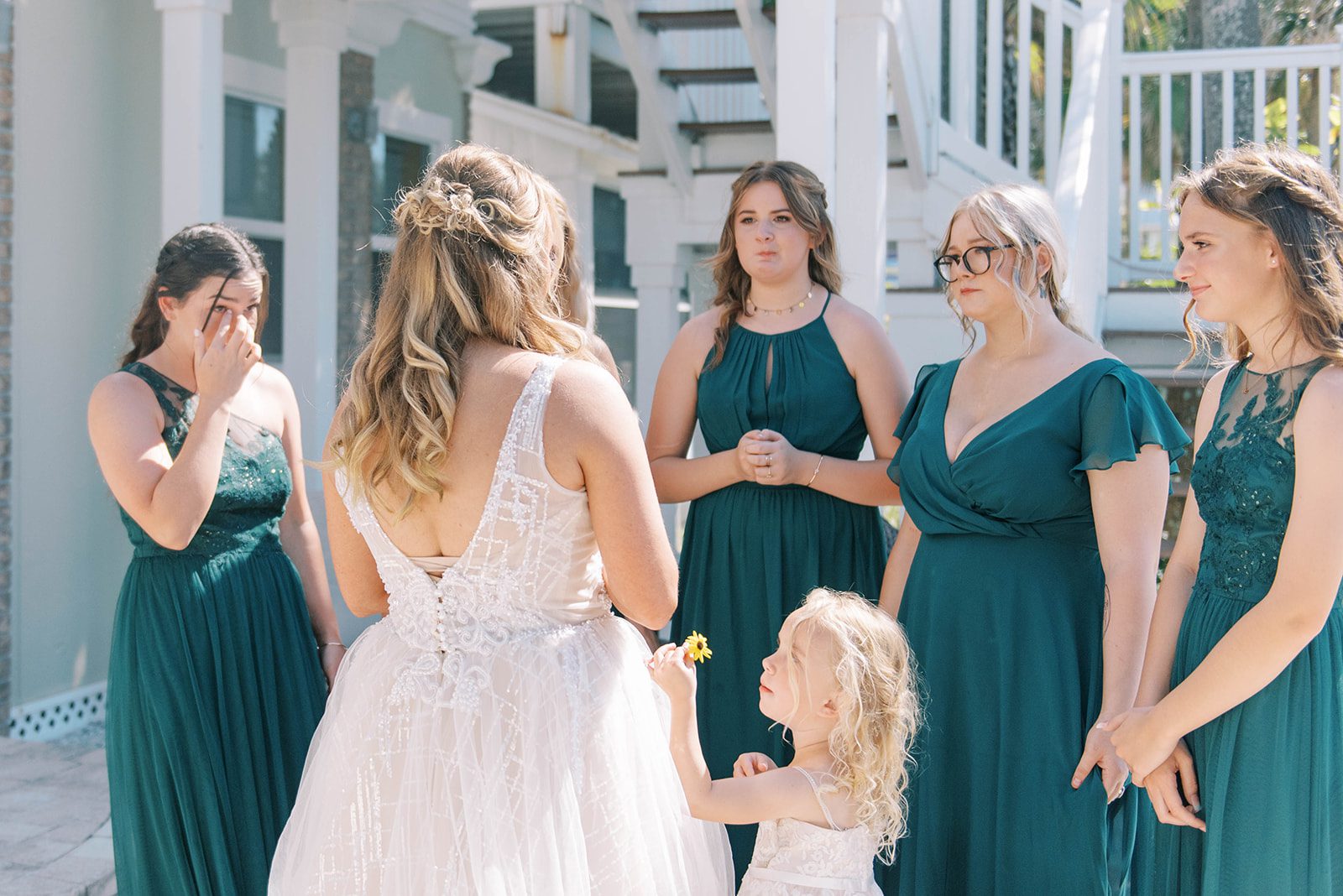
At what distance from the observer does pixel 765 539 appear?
2.99m

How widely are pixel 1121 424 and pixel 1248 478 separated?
0.26 metres

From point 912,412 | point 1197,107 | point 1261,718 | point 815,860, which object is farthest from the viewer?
point 1197,107

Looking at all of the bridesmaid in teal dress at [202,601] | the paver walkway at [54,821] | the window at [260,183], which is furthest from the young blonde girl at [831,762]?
the window at [260,183]

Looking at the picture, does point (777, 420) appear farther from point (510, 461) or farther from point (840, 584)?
point (510, 461)

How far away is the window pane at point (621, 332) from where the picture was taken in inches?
425

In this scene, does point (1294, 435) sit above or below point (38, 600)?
above

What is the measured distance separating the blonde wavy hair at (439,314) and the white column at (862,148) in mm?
1969

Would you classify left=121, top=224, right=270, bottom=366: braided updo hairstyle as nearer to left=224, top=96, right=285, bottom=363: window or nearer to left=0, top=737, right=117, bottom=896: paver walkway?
left=0, top=737, right=117, bottom=896: paver walkway

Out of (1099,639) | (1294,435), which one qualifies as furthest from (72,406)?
(1294,435)

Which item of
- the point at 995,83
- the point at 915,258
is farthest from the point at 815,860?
the point at 995,83

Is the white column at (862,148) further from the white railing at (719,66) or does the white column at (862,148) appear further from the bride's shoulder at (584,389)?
the white railing at (719,66)

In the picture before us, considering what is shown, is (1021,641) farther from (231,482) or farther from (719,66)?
(719,66)

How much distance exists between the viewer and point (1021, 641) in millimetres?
2346

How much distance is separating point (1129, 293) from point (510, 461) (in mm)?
4449
